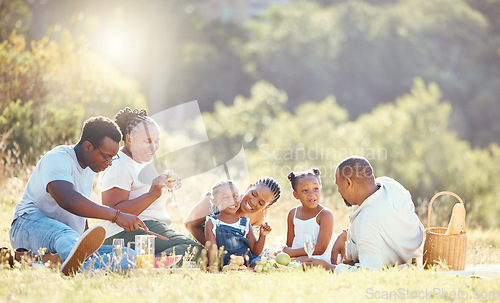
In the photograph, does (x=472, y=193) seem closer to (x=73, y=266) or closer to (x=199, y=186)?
(x=199, y=186)

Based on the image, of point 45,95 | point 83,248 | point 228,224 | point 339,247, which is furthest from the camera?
point 45,95

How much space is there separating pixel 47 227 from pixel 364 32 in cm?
4981

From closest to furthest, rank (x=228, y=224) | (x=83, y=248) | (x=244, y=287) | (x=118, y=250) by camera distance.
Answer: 1. (x=244, y=287)
2. (x=83, y=248)
3. (x=118, y=250)
4. (x=228, y=224)

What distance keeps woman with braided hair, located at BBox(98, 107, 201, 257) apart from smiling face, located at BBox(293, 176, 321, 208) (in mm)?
1115

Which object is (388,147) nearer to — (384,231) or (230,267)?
(384,231)

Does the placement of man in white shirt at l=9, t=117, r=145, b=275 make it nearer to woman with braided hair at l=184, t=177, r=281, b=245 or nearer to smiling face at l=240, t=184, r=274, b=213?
woman with braided hair at l=184, t=177, r=281, b=245

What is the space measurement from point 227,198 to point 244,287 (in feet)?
4.37

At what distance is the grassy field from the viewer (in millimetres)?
4051

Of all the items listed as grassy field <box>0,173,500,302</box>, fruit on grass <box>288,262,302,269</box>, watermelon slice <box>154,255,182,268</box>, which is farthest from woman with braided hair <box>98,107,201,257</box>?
fruit on grass <box>288,262,302,269</box>

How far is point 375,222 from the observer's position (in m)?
5.07

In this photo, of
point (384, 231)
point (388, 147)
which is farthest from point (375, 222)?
point (388, 147)

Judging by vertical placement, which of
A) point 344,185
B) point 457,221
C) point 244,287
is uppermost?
point 344,185

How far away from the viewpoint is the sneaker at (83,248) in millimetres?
4516

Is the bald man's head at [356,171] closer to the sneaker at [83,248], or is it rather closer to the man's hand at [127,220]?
the man's hand at [127,220]
